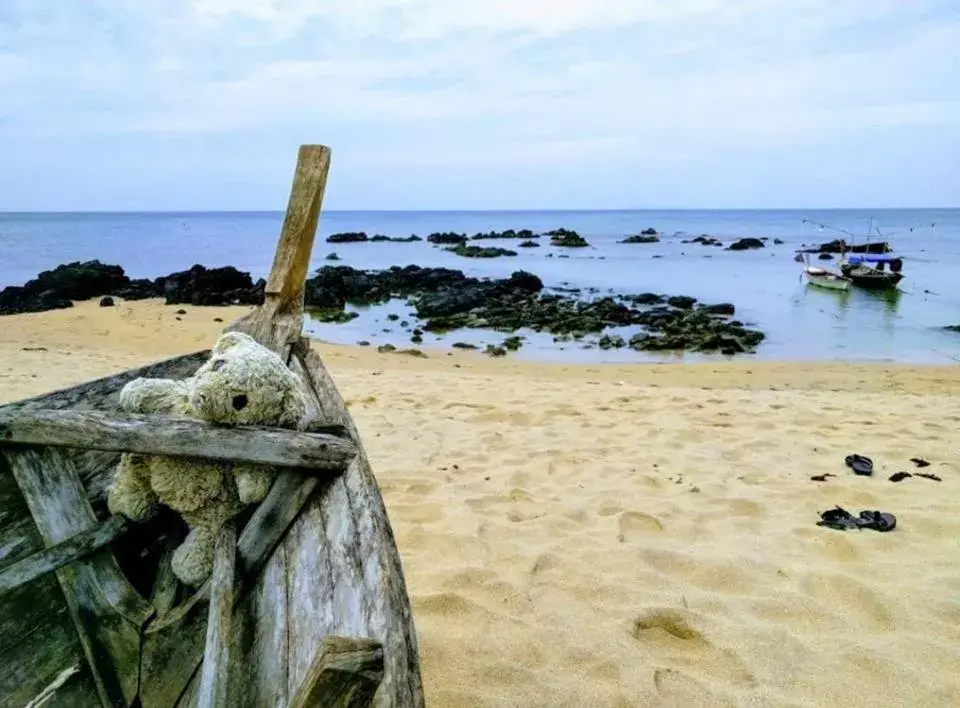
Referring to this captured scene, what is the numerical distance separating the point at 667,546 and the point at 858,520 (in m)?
1.34

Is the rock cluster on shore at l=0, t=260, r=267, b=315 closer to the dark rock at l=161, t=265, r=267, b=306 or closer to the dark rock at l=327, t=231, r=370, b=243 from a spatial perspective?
the dark rock at l=161, t=265, r=267, b=306

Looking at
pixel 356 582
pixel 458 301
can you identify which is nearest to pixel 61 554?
pixel 356 582

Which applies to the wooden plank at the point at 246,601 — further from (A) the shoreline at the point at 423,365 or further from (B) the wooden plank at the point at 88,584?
(A) the shoreline at the point at 423,365

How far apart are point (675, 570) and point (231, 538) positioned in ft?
8.53

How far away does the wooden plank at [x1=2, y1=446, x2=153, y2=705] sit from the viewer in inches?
81.5

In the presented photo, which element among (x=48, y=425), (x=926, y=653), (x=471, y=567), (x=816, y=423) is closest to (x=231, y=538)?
(x=48, y=425)

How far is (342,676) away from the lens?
1185 mm

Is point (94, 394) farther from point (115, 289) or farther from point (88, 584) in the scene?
point (115, 289)

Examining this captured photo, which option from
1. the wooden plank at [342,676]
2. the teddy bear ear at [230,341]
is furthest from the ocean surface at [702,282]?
the wooden plank at [342,676]

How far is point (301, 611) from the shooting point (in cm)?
183

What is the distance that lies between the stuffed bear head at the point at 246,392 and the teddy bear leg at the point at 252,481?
0.16 meters

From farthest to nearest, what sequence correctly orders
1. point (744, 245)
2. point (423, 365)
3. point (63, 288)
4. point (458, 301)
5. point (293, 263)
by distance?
point (744, 245), point (63, 288), point (458, 301), point (423, 365), point (293, 263)

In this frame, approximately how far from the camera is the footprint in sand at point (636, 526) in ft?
13.7

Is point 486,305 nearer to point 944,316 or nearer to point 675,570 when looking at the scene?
point 944,316
